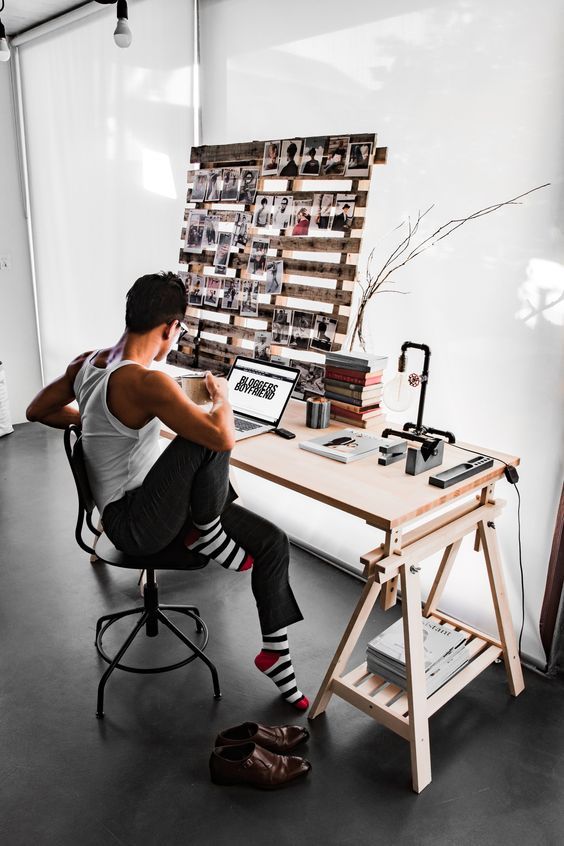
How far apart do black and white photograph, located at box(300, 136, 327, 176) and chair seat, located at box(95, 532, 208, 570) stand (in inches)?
66.6

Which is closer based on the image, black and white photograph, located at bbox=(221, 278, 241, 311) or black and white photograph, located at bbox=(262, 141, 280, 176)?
black and white photograph, located at bbox=(262, 141, 280, 176)

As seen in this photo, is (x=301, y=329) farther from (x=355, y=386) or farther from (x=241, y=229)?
(x=241, y=229)

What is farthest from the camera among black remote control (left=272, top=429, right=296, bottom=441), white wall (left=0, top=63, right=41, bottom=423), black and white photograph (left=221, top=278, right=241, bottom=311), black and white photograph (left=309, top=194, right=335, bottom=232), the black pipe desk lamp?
white wall (left=0, top=63, right=41, bottom=423)

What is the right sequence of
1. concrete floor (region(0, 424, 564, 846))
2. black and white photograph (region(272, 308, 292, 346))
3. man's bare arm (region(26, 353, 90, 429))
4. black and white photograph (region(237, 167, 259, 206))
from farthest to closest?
black and white photograph (region(237, 167, 259, 206))
black and white photograph (region(272, 308, 292, 346))
man's bare arm (region(26, 353, 90, 429))
concrete floor (region(0, 424, 564, 846))

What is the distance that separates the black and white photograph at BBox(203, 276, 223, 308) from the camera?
323 centimetres

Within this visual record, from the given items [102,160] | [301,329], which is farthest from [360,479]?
[102,160]

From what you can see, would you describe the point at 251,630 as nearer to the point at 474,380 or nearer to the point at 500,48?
the point at 474,380

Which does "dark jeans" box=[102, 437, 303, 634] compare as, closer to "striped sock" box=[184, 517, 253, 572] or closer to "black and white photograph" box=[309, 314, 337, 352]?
"striped sock" box=[184, 517, 253, 572]

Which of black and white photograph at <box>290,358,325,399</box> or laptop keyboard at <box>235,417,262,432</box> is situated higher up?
black and white photograph at <box>290,358,325,399</box>

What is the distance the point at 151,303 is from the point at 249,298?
1165 millimetres

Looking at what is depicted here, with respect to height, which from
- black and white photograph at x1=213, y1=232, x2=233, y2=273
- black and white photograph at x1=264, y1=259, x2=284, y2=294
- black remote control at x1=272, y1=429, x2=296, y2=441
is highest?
black and white photograph at x1=213, y1=232, x2=233, y2=273

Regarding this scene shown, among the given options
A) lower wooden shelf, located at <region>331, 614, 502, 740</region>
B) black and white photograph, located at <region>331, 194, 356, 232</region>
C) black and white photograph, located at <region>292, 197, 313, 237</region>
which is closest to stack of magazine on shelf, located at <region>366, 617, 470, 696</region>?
lower wooden shelf, located at <region>331, 614, 502, 740</region>

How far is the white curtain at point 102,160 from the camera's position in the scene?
365 cm

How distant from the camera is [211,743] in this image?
6.41 feet
